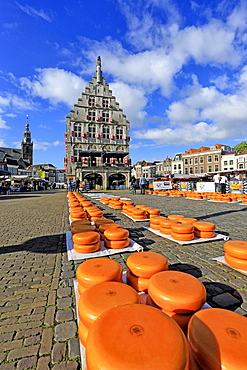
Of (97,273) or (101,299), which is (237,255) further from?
(101,299)

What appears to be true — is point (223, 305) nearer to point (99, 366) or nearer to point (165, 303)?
point (165, 303)

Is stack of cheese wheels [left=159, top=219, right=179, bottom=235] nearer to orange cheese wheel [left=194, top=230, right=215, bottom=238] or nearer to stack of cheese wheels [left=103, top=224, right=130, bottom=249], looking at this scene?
orange cheese wheel [left=194, top=230, right=215, bottom=238]

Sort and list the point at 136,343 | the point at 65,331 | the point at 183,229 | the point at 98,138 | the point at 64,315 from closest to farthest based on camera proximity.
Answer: the point at 136,343 → the point at 65,331 → the point at 64,315 → the point at 183,229 → the point at 98,138

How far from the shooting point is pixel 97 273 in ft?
7.39

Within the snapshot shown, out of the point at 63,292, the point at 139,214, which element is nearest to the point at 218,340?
the point at 63,292

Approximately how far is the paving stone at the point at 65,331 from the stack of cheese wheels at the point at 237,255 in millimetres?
2840

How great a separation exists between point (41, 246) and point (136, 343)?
4.10 metres

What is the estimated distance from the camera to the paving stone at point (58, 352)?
63.0 inches

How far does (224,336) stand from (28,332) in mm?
1935

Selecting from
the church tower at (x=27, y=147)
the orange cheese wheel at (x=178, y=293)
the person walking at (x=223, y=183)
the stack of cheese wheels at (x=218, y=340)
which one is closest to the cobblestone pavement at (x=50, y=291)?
the orange cheese wheel at (x=178, y=293)

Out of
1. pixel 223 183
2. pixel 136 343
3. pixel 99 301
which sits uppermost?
pixel 223 183

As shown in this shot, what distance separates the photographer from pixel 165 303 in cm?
177

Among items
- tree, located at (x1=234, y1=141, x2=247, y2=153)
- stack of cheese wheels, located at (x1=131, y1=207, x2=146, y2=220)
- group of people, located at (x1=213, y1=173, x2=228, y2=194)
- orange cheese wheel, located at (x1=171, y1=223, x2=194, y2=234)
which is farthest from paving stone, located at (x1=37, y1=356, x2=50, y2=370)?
tree, located at (x1=234, y1=141, x2=247, y2=153)

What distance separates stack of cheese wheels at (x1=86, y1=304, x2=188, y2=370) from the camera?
39.7 inches
